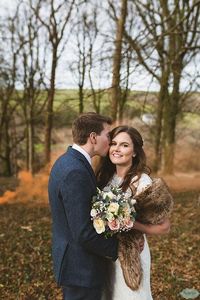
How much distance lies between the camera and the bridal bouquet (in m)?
2.73

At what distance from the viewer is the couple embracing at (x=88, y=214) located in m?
2.71

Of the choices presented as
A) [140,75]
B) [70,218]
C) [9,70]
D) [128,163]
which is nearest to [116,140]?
[128,163]

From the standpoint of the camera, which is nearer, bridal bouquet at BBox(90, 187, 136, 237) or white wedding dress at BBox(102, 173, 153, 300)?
bridal bouquet at BBox(90, 187, 136, 237)

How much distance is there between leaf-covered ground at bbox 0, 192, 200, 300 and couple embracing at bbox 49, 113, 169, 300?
2.51m

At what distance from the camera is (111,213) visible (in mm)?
2783

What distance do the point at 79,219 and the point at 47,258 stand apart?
442cm

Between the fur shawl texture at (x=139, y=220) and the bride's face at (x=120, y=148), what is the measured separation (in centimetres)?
35

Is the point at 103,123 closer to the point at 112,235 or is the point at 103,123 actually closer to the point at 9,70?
the point at 112,235

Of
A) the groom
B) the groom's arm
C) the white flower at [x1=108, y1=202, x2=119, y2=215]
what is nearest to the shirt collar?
the groom

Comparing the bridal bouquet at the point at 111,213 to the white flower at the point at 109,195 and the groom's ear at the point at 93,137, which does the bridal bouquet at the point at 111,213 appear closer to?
the white flower at the point at 109,195

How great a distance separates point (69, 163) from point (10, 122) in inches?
967

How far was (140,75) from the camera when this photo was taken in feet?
23.9

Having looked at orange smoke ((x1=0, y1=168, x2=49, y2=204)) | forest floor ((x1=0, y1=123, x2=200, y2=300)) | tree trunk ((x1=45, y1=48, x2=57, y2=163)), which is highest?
tree trunk ((x1=45, y1=48, x2=57, y2=163))

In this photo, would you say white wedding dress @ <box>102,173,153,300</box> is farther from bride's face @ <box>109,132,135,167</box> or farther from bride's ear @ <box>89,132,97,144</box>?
bride's ear @ <box>89,132,97,144</box>
